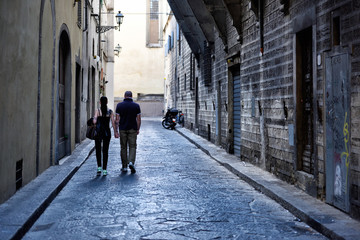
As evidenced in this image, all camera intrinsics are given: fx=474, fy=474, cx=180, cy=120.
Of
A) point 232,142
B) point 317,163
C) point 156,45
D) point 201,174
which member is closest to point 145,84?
point 156,45

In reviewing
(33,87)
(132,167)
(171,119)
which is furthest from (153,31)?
(33,87)

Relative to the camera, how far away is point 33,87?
314 inches

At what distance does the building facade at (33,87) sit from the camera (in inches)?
248

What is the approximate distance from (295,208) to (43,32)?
18.1ft

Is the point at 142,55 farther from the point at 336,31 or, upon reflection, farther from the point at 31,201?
the point at 336,31

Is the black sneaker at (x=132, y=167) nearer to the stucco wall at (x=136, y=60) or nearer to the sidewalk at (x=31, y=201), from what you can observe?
the sidewalk at (x=31, y=201)

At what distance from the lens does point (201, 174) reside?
32.3ft

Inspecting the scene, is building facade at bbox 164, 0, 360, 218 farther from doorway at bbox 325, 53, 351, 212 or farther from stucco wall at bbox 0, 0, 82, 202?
stucco wall at bbox 0, 0, 82, 202

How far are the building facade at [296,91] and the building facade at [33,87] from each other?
13.8ft

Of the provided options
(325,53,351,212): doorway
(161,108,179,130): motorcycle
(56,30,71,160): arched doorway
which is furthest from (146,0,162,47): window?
(325,53,351,212): doorway

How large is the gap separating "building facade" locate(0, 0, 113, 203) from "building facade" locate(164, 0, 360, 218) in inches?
166

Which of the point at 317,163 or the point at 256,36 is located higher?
the point at 256,36

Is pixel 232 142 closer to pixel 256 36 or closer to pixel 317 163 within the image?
pixel 256 36

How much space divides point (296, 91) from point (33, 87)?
436 centimetres
